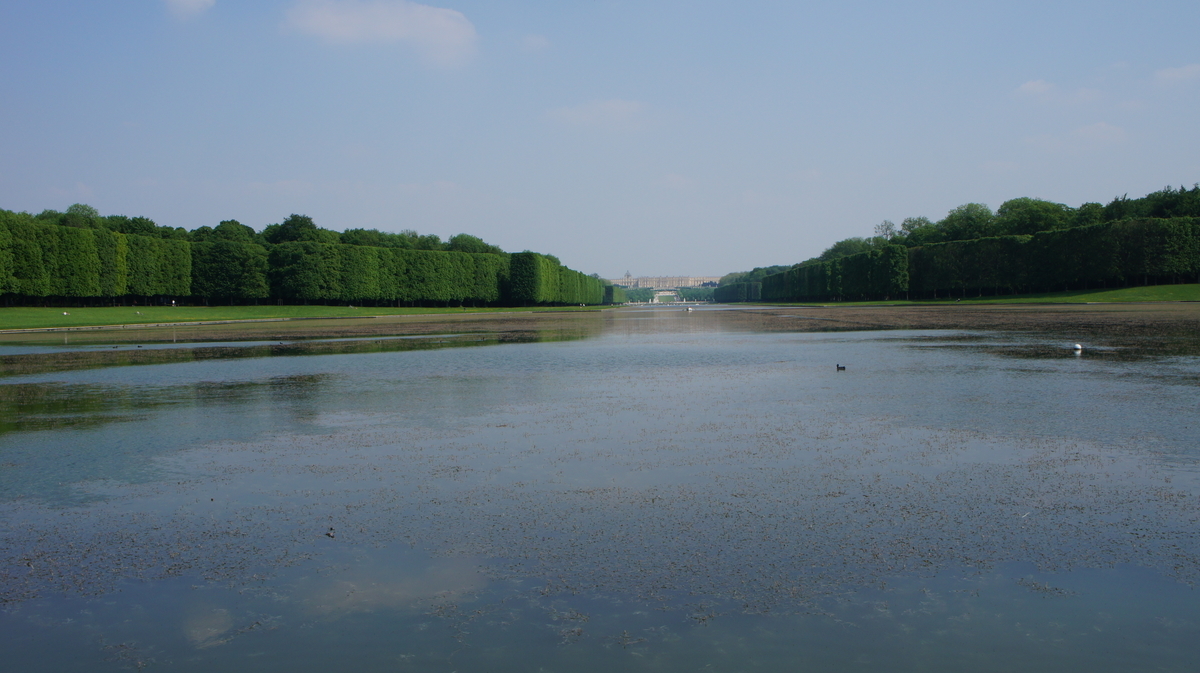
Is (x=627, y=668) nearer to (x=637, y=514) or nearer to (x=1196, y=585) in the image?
(x=637, y=514)

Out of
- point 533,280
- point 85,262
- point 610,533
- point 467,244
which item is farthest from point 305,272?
point 467,244

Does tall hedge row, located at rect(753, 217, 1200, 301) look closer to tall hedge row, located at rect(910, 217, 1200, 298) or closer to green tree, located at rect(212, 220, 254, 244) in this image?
tall hedge row, located at rect(910, 217, 1200, 298)

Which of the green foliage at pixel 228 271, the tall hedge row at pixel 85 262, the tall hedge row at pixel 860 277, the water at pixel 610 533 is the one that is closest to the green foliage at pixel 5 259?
the tall hedge row at pixel 85 262

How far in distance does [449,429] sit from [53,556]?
554 centimetres

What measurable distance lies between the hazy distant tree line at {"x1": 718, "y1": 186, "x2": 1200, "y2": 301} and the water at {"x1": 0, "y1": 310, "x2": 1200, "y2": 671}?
71387mm

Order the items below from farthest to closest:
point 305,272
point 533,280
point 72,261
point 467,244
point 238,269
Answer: point 467,244 → point 533,280 → point 305,272 → point 238,269 → point 72,261

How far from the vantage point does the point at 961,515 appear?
21.7 feet

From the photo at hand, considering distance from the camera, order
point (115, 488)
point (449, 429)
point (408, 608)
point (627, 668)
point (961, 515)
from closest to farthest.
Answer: point (627, 668)
point (408, 608)
point (961, 515)
point (115, 488)
point (449, 429)

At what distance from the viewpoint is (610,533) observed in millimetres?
6305


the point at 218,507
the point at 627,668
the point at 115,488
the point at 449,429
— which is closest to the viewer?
the point at 627,668

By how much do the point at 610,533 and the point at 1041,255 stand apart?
8703 centimetres

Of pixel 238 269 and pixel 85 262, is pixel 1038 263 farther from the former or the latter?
pixel 85 262

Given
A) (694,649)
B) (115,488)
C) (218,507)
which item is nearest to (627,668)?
(694,649)

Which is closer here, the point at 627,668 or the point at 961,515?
the point at 627,668
